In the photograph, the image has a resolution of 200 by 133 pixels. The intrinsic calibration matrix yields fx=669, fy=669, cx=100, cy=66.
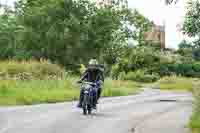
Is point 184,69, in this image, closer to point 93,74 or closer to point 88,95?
point 93,74

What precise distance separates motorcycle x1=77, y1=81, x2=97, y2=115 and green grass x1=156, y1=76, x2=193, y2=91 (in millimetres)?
32146

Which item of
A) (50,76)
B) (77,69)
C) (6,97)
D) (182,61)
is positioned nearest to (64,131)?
(6,97)

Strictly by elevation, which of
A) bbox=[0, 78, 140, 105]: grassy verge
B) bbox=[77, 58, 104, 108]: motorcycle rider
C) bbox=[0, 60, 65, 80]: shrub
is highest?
bbox=[77, 58, 104, 108]: motorcycle rider

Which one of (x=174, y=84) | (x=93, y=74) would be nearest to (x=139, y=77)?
(x=174, y=84)

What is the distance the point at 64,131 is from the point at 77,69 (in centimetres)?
4299

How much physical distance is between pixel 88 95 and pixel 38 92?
10.7 meters

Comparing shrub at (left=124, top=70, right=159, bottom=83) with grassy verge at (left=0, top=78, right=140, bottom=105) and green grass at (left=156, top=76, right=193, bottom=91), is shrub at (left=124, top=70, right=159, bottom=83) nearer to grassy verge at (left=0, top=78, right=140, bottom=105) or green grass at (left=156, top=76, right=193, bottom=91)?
green grass at (left=156, top=76, right=193, bottom=91)

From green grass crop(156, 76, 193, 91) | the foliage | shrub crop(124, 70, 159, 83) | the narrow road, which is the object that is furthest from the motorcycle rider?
the foliage

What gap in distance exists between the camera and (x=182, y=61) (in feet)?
246

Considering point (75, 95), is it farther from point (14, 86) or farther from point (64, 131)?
point (64, 131)

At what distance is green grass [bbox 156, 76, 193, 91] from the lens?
54.8 meters

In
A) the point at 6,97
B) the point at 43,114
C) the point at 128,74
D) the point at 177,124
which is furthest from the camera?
the point at 128,74

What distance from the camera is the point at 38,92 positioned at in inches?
1266

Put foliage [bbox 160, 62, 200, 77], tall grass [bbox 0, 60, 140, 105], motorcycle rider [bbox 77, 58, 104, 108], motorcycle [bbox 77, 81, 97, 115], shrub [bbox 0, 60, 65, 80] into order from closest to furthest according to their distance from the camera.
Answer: motorcycle [bbox 77, 81, 97, 115] < motorcycle rider [bbox 77, 58, 104, 108] < tall grass [bbox 0, 60, 140, 105] < shrub [bbox 0, 60, 65, 80] < foliage [bbox 160, 62, 200, 77]
